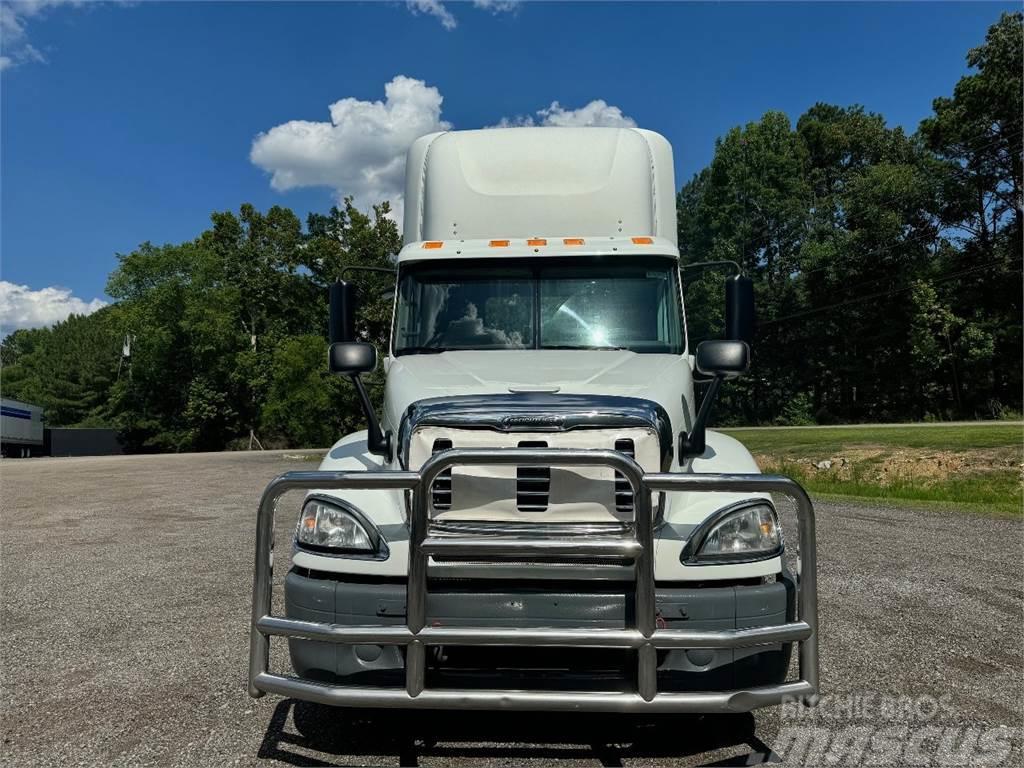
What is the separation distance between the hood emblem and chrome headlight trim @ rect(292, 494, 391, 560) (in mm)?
727

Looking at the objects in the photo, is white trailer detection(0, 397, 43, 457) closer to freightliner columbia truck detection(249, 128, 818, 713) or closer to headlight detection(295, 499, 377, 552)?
headlight detection(295, 499, 377, 552)

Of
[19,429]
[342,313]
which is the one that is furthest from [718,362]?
[19,429]

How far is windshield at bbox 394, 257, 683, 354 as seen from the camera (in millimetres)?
4613

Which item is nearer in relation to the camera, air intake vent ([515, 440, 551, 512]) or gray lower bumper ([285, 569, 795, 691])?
gray lower bumper ([285, 569, 795, 691])

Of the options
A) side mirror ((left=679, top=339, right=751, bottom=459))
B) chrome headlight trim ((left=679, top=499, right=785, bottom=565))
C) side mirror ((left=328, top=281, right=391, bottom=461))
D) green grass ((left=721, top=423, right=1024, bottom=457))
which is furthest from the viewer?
green grass ((left=721, top=423, right=1024, bottom=457))

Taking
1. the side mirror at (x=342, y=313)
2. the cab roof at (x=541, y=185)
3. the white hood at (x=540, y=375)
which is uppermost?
the cab roof at (x=541, y=185)

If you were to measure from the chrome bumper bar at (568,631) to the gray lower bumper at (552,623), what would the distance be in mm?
145

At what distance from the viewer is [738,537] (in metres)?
3.21

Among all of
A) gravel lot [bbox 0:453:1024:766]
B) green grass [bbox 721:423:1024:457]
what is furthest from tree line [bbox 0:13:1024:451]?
gravel lot [bbox 0:453:1024:766]

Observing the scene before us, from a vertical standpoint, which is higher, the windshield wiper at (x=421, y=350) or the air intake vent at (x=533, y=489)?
the windshield wiper at (x=421, y=350)

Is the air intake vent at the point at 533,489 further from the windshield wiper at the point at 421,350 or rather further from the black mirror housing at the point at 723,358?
the windshield wiper at the point at 421,350

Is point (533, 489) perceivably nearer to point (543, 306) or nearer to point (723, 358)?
point (723, 358)

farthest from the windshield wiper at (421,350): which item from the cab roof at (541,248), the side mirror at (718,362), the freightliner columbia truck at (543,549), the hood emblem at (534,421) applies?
the side mirror at (718,362)

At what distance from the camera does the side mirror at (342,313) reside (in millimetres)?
5012
